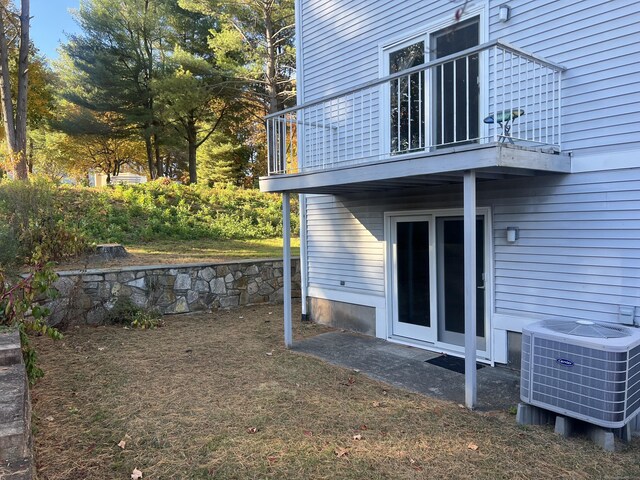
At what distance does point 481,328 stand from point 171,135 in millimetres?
20427

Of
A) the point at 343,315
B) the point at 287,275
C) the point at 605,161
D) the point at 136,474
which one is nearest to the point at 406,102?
the point at 605,161

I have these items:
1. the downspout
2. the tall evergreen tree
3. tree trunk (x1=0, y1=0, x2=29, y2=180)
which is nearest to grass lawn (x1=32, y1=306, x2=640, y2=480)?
the downspout

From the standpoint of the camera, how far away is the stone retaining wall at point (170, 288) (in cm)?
666

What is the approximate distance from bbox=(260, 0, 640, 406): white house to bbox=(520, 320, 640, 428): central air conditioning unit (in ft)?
1.91

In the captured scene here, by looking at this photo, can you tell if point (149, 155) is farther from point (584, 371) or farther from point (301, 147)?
point (584, 371)

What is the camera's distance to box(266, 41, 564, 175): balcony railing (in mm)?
4418

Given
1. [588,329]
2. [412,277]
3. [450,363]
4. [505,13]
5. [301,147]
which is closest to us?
[588,329]

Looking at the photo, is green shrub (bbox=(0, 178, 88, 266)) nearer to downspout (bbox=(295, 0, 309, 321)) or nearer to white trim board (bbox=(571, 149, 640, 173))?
downspout (bbox=(295, 0, 309, 321))

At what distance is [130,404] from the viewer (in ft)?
13.3

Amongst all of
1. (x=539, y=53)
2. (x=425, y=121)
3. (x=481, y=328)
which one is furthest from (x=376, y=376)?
(x=539, y=53)

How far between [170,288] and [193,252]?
2.50m

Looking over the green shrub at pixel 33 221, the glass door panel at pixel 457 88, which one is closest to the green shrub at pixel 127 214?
the green shrub at pixel 33 221

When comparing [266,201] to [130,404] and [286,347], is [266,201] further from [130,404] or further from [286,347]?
[130,404]

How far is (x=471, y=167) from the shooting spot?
390 centimetres
